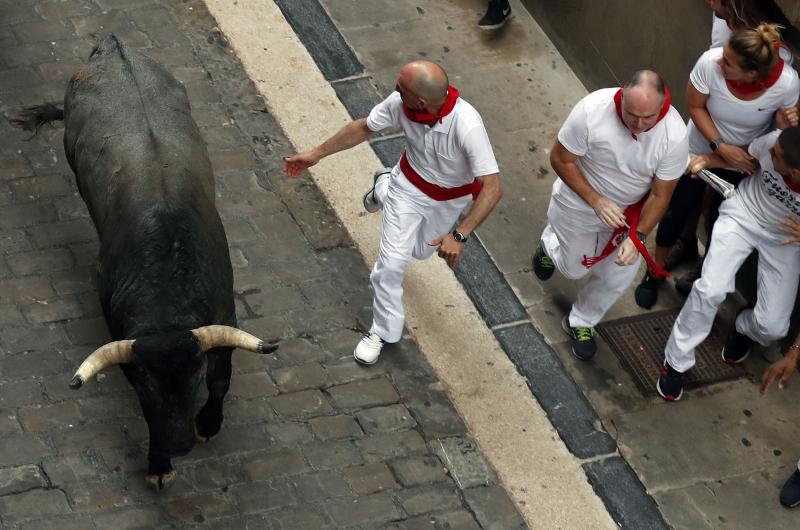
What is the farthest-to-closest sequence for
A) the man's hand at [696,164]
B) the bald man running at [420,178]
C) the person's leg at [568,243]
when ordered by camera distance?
the person's leg at [568,243] < the man's hand at [696,164] < the bald man running at [420,178]

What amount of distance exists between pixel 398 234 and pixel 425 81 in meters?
1.16

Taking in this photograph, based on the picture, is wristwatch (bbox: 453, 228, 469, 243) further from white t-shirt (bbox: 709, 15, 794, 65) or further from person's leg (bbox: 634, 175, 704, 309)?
white t-shirt (bbox: 709, 15, 794, 65)

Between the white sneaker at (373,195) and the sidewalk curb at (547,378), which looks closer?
the sidewalk curb at (547,378)

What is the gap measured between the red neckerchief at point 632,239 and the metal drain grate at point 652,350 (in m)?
0.78

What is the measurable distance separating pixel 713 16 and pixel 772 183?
177 cm

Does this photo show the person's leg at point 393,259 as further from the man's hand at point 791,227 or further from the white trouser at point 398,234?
the man's hand at point 791,227

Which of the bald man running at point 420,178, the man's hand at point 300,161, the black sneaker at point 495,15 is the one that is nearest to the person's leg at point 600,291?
the bald man running at point 420,178

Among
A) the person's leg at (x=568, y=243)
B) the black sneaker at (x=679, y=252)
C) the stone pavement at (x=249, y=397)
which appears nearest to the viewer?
the stone pavement at (x=249, y=397)

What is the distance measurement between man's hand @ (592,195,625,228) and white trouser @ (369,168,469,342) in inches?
33.6

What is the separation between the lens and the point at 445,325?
902 centimetres

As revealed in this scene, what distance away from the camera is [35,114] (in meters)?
9.19

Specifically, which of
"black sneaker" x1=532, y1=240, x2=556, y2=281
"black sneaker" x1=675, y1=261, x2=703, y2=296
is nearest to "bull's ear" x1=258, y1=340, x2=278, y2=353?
"black sneaker" x1=532, y1=240, x2=556, y2=281

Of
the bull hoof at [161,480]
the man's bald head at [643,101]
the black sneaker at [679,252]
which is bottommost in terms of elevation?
the black sneaker at [679,252]

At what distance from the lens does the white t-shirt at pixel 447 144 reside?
7828 millimetres
